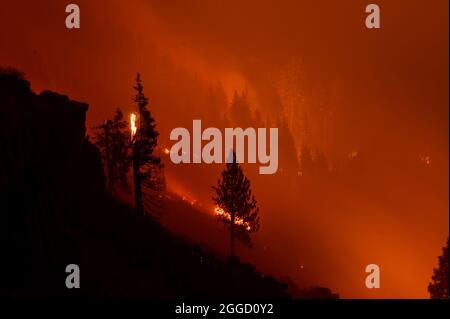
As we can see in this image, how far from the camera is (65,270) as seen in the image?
59.2 ft

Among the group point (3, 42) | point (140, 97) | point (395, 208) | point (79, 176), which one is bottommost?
point (395, 208)

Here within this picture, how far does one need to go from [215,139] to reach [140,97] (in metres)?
69.6

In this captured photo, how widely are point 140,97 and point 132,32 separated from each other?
150014mm

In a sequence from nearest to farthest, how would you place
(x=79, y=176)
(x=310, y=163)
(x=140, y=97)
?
1. (x=79, y=176)
2. (x=140, y=97)
3. (x=310, y=163)

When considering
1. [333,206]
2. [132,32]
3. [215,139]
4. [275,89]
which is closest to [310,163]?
[333,206]

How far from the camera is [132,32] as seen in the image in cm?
16750

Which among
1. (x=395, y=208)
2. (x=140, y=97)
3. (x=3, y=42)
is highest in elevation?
(x=3, y=42)
